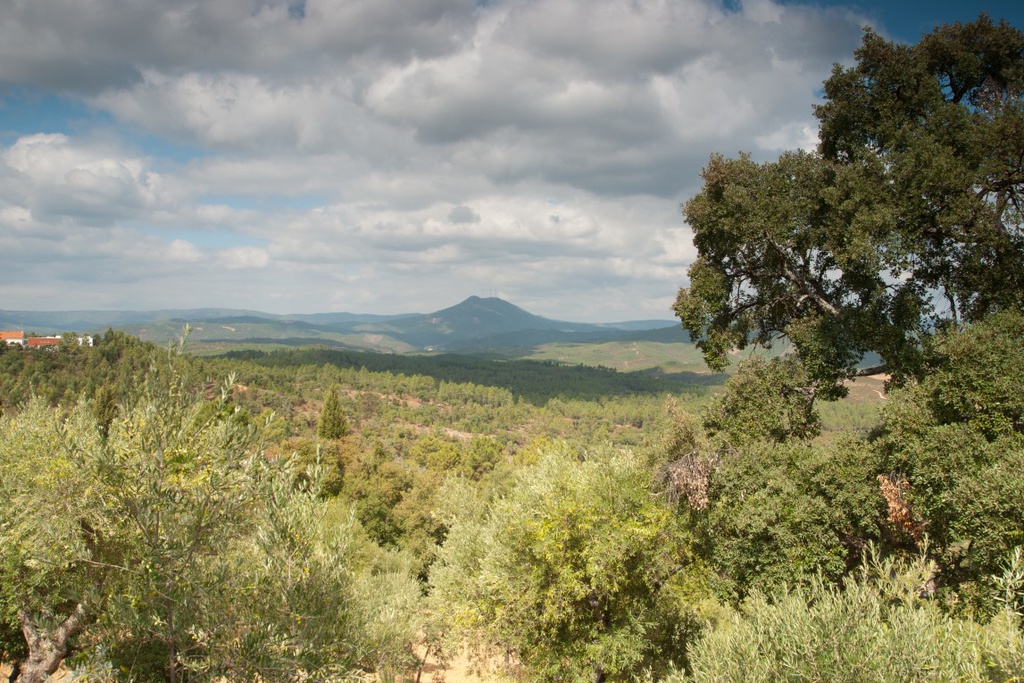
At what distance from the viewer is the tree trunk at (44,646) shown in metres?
12.8

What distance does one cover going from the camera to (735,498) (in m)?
13.5

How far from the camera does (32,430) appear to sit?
1709 cm

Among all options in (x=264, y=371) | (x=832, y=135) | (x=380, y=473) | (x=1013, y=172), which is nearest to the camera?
(x=1013, y=172)

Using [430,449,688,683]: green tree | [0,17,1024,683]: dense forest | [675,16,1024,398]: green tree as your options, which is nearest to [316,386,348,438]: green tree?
[0,17,1024,683]: dense forest

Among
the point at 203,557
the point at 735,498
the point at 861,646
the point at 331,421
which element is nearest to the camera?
the point at 861,646

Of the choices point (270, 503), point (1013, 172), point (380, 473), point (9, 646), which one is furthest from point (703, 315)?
point (380, 473)

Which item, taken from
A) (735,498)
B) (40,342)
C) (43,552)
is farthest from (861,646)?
(40,342)

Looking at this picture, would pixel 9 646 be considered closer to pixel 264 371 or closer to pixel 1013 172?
pixel 1013 172

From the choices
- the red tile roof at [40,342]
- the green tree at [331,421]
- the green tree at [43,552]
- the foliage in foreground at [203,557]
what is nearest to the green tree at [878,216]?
the foliage in foreground at [203,557]

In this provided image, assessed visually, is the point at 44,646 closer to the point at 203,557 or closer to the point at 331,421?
the point at 203,557

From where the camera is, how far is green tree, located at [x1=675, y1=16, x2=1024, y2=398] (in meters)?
11.8

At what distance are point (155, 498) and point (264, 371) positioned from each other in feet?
622

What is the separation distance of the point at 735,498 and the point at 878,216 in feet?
25.4

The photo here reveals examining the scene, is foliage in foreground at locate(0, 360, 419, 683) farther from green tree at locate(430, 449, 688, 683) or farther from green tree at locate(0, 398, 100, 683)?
green tree at locate(430, 449, 688, 683)
